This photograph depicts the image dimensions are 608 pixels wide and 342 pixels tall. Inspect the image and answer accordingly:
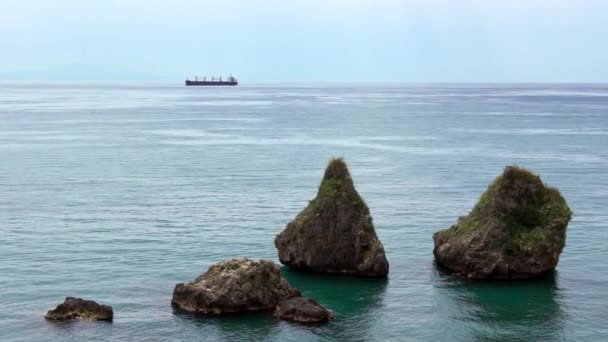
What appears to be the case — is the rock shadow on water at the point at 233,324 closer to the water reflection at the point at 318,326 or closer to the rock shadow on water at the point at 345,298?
the water reflection at the point at 318,326

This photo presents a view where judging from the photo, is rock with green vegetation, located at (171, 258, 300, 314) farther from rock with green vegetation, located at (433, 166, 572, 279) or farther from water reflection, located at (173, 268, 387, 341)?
rock with green vegetation, located at (433, 166, 572, 279)

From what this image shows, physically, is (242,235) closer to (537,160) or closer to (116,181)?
(116,181)

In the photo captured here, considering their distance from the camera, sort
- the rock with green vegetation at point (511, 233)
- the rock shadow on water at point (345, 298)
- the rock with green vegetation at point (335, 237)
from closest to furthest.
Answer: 1. the rock shadow on water at point (345, 298)
2. the rock with green vegetation at point (511, 233)
3. the rock with green vegetation at point (335, 237)

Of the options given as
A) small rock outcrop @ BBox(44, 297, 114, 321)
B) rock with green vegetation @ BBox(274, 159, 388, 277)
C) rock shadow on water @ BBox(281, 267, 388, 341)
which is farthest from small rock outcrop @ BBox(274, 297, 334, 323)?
small rock outcrop @ BBox(44, 297, 114, 321)

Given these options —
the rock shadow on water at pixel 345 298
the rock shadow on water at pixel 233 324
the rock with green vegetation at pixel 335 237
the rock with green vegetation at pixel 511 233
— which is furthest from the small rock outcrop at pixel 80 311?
the rock with green vegetation at pixel 511 233

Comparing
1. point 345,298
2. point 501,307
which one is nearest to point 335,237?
point 345,298

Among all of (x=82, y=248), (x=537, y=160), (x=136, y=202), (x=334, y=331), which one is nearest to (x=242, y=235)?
(x=82, y=248)
